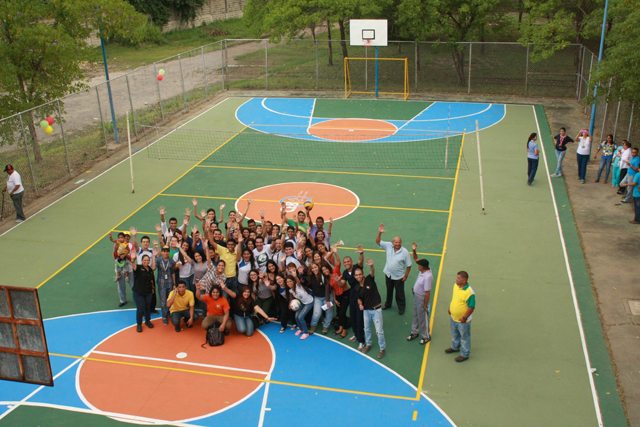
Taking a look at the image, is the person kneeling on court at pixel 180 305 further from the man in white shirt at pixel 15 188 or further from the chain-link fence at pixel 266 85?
the chain-link fence at pixel 266 85

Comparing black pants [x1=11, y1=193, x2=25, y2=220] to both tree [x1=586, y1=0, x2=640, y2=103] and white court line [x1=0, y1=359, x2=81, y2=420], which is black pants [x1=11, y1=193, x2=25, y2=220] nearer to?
white court line [x1=0, y1=359, x2=81, y2=420]

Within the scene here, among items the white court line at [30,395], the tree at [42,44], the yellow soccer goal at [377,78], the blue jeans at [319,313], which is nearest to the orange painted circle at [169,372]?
the white court line at [30,395]

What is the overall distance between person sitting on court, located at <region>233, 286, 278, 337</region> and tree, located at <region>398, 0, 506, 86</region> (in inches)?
883

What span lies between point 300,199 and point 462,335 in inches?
343

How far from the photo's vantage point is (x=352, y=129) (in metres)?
25.8

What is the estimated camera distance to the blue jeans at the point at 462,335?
10848 millimetres

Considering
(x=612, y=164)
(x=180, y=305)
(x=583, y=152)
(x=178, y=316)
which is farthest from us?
(x=612, y=164)

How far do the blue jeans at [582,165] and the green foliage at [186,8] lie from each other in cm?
4260

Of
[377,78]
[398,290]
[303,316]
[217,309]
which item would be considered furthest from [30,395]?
[377,78]

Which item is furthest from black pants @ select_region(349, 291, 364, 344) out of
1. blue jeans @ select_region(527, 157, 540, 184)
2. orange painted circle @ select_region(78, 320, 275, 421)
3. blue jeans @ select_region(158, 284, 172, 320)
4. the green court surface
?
blue jeans @ select_region(527, 157, 540, 184)

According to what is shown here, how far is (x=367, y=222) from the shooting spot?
55.7 ft

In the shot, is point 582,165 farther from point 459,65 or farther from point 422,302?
point 459,65

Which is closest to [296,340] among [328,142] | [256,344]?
[256,344]

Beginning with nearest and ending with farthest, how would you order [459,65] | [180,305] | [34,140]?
[180,305] < [34,140] < [459,65]
